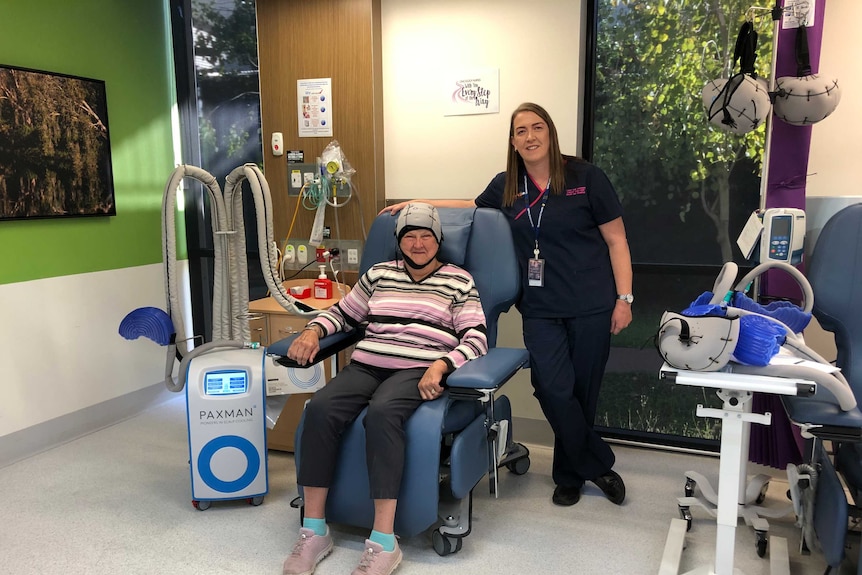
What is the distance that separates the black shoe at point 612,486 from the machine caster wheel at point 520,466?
35 cm

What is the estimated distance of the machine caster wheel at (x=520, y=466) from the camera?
9.50 ft

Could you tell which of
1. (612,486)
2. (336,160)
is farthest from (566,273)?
(336,160)

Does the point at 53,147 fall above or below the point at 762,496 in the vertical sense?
above

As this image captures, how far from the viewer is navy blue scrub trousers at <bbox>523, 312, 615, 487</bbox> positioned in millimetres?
2527

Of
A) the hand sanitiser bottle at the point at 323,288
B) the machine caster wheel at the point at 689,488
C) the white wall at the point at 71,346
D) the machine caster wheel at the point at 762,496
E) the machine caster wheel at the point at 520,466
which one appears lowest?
the machine caster wheel at the point at 520,466

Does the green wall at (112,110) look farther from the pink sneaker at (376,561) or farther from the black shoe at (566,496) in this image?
the black shoe at (566,496)

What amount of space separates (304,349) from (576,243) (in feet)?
3.49

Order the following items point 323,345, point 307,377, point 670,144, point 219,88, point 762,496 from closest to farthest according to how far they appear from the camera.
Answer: point 323,345 < point 762,496 < point 307,377 < point 670,144 < point 219,88

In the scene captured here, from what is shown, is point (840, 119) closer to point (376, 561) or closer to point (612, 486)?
point (612, 486)

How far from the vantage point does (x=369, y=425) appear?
2135 mm

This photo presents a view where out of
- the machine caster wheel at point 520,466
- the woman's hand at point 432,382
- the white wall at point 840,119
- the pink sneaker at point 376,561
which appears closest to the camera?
the pink sneaker at point 376,561

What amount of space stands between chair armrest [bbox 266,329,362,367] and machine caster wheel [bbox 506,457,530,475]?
34.5 inches

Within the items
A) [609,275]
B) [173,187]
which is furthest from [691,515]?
[173,187]

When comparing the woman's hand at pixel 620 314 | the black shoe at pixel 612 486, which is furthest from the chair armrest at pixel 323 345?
the black shoe at pixel 612 486
